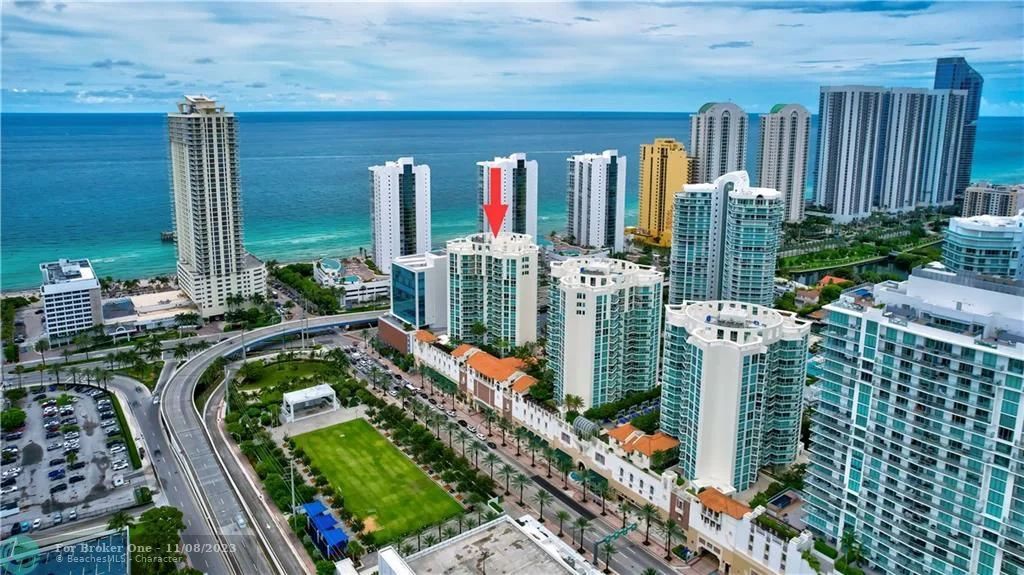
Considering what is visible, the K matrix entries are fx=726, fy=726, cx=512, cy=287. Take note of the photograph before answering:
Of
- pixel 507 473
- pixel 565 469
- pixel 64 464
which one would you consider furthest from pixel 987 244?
pixel 64 464

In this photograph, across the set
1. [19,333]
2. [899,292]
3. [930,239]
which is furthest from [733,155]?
[19,333]

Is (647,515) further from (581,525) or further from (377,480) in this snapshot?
(377,480)

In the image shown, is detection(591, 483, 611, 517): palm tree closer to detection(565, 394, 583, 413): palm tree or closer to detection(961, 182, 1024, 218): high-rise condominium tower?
detection(565, 394, 583, 413): palm tree

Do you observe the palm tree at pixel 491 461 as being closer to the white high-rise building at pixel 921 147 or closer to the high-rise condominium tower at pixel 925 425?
the high-rise condominium tower at pixel 925 425

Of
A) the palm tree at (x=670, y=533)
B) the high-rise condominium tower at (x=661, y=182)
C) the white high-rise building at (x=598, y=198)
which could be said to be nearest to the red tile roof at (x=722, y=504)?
the palm tree at (x=670, y=533)

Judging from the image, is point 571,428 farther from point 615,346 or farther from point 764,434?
point 764,434
